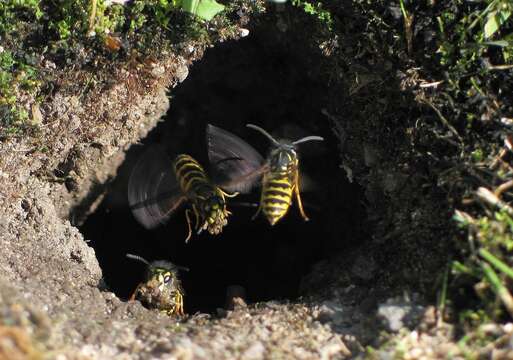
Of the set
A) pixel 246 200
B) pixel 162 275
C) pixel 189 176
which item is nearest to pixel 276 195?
pixel 189 176

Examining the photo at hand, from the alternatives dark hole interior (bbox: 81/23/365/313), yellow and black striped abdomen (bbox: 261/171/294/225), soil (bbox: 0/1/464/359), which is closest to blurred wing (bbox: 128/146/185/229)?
soil (bbox: 0/1/464/359)

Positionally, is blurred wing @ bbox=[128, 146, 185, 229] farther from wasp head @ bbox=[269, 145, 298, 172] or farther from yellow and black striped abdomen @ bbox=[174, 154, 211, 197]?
wasp head @ bbox=[269, 145, 298, 172]

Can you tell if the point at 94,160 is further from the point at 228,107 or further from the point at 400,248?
the point at 400,248

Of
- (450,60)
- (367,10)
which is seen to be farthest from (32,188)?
(450,60)

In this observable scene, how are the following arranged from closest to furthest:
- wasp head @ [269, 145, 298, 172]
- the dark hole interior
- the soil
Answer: the soil
wasp head @ [269, 145, 298, 172]
the dark hole interior

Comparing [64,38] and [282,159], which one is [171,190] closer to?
[282,159]

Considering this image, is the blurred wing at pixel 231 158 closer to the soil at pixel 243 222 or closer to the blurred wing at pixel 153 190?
the blurred wing at pixel 153 190

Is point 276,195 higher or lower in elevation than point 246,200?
higher

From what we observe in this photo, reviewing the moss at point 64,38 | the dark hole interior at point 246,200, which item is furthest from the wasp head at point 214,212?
the moss at point 64,38
